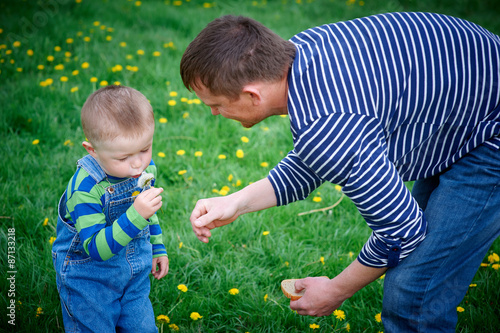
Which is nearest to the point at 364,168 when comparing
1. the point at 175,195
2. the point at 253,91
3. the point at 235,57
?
the point at 253,91

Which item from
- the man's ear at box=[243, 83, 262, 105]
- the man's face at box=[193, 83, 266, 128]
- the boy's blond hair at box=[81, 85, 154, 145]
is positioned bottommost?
the boy's blond hair at box=[81, 85, 154, 145]

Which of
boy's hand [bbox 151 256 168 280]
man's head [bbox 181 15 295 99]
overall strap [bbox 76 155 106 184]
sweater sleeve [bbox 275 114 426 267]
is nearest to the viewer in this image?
sweater sleeve [bbox 275 114 426 267]

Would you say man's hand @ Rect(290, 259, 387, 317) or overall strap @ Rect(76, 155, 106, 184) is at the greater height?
overall strap @ Rect(76, 155, 106, 184)

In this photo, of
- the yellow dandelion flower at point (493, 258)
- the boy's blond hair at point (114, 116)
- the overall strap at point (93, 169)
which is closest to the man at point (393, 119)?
the boy's blond hair at point (114, 116)

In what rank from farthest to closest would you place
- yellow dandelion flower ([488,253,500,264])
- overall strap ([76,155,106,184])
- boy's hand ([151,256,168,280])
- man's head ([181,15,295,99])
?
yellow dandelion flower ([488,253,500,264]) < boy's hand ([151,256,168,280]) < overall strap ([76,155,106,184]) < man's head ([181,15,295,99])

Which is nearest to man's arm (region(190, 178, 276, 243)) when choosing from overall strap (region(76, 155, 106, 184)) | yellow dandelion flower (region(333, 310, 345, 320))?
overall strap (region(76, 155, 106, 184))

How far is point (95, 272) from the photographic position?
180 centimetres

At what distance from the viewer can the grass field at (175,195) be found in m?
2.26

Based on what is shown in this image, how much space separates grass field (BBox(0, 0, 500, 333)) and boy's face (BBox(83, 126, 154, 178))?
80cm

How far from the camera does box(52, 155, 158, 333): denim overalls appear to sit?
5.83 feet

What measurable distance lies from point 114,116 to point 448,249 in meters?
1.28

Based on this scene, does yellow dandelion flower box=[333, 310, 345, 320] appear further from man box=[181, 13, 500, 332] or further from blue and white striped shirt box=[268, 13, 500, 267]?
blue and white striped shirt box=[268, 13, 500, 267]

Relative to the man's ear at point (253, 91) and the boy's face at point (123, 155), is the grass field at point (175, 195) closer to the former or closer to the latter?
the boy's face at point (123, 155)

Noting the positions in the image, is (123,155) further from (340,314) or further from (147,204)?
(340,314)
